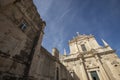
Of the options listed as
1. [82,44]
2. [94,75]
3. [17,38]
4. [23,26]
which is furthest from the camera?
[82,44]

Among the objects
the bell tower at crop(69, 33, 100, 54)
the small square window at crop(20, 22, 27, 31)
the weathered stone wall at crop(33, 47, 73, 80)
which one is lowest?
the weathered stone wall at crop(33, 47, 73, 80)

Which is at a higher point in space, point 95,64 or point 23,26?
point 95,64

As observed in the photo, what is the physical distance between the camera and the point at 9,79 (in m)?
4.18

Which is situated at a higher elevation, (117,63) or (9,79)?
(117,63)

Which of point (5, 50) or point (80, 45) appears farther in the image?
point (80, 45)

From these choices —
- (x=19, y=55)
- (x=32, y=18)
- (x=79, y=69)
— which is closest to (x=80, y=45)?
(x=79, y=69)

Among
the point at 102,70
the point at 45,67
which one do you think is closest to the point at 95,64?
the point at 102,70

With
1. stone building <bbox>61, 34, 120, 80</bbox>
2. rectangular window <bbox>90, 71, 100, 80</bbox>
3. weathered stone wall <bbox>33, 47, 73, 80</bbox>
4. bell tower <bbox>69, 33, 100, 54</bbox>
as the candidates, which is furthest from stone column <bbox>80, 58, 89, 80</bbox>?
weathered stone wall <bbox>33, 47, 73, 80</bbox>

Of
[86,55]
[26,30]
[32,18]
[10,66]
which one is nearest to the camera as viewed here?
[10,66]

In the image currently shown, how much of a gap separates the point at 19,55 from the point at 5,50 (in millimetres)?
1086

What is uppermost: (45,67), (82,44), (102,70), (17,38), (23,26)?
(82,44)

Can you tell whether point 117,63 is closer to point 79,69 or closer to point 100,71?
point 100,71

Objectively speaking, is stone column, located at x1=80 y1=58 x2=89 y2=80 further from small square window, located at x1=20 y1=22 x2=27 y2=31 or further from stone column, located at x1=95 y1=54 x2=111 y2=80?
small square window, located at x1=20 y1=22 x2=27 y2=31

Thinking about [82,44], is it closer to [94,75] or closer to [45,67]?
[94,75]
